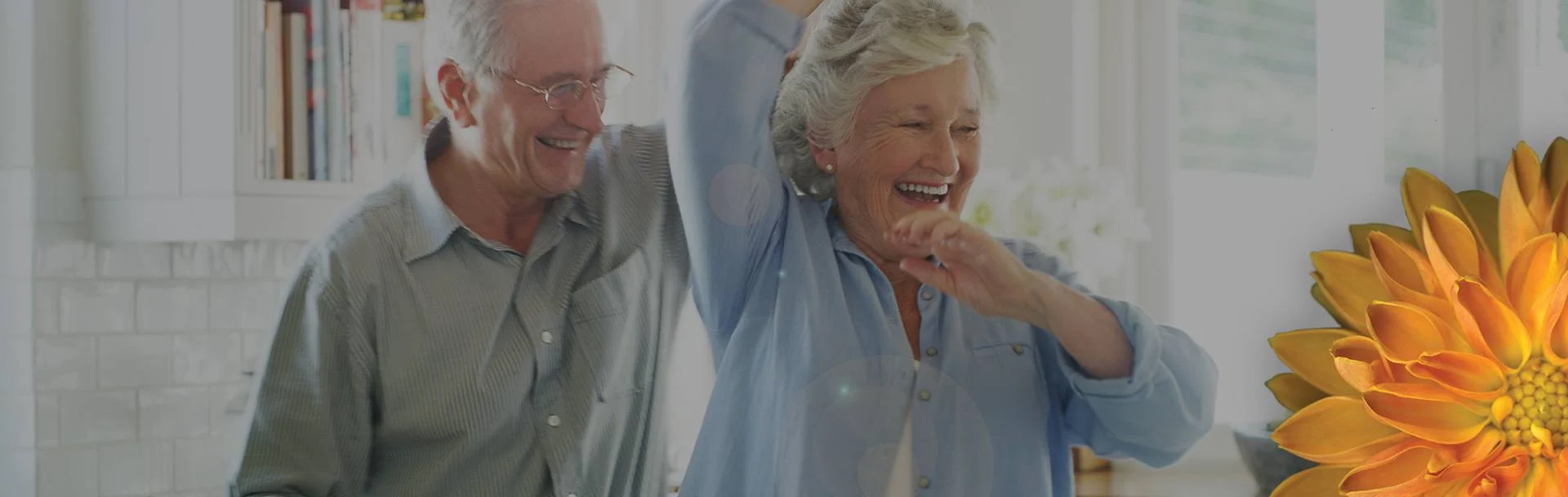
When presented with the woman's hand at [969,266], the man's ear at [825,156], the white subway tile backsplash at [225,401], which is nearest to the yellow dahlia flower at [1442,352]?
the woman's hand at [969,266]

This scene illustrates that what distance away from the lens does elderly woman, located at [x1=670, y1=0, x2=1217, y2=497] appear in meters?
0.76

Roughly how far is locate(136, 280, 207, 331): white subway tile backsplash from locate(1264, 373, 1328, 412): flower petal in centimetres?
108

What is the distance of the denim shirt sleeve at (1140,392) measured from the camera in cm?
76

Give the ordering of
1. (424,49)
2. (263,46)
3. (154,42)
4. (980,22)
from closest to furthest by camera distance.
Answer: (980,22), (424,49), (263,46), (154,42)

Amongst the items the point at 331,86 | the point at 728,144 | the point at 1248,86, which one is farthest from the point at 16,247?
the point at 1248,86

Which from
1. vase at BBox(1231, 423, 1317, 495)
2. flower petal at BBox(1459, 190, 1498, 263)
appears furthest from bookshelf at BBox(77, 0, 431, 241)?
flower petal at BBox(1459, 190, 1498, 263)

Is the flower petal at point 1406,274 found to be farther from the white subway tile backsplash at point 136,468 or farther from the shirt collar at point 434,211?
the white subway tile backsplash at point 136,468

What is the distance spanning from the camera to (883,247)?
0.79m

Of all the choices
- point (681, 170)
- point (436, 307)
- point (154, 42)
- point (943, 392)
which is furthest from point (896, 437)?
point (154, 42)

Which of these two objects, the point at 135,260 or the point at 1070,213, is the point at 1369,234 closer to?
the point at 1070,213

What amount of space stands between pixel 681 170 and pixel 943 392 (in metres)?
0.21

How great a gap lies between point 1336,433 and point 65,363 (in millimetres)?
1197

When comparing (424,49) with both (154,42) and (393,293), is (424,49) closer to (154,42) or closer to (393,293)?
(393,293)

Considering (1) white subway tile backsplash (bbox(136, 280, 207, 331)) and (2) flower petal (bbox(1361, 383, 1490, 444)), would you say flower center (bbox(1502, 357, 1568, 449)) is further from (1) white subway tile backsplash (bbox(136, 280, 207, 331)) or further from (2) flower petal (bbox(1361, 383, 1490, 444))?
(1) white subway tile backsplash (bbox(136, 280, 207, 331))
